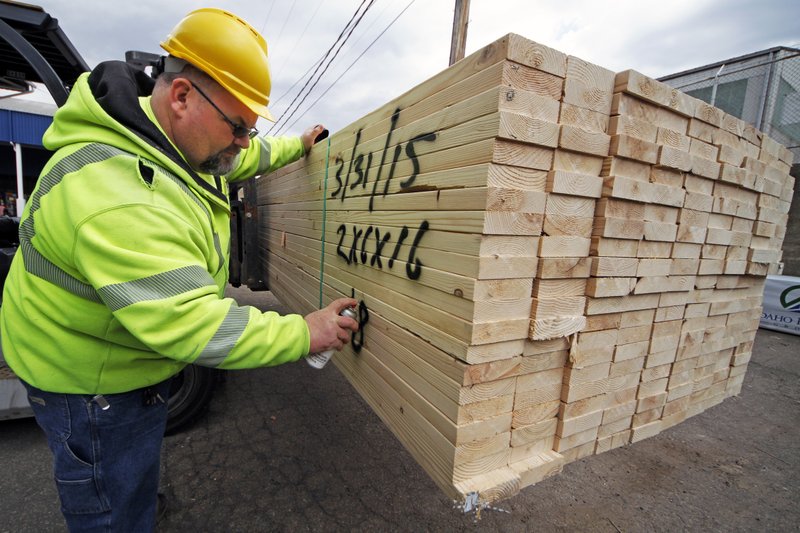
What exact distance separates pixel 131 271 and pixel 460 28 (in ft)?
24.4

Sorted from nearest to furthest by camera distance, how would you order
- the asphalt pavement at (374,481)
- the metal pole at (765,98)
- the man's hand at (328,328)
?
→ the man's hand at (328,328) → the asphalt pavement at (374,481) → the metal pole at (765,98)

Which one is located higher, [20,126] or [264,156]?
[20,126]

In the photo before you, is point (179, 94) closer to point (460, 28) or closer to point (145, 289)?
point (145, 289)

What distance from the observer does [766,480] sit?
3174mm

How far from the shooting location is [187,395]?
134 inches

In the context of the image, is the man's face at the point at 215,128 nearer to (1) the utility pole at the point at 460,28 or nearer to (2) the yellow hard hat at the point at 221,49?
(2) the yellow hard hat at the point at 221,49

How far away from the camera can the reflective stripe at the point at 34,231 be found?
1.31 m

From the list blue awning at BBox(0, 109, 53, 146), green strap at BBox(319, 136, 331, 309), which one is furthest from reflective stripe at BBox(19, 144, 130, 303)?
blue awning at BBox(0, 109, 53, 146)

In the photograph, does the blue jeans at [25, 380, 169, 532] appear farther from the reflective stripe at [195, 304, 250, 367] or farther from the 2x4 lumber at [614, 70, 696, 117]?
the 2x4 lumber at [614, 70, 696, 117]

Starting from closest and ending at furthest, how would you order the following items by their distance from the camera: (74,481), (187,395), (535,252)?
(535,252)
(74,481)
(187,395)

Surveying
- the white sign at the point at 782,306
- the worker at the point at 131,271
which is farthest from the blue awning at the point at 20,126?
the white sign at the point at 782,306

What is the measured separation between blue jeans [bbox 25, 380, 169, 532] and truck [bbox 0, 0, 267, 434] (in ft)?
5.73

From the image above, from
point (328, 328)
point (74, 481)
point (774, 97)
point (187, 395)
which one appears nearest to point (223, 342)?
point (328, 328)

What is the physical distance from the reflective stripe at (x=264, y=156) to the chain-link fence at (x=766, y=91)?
11.3 meters
